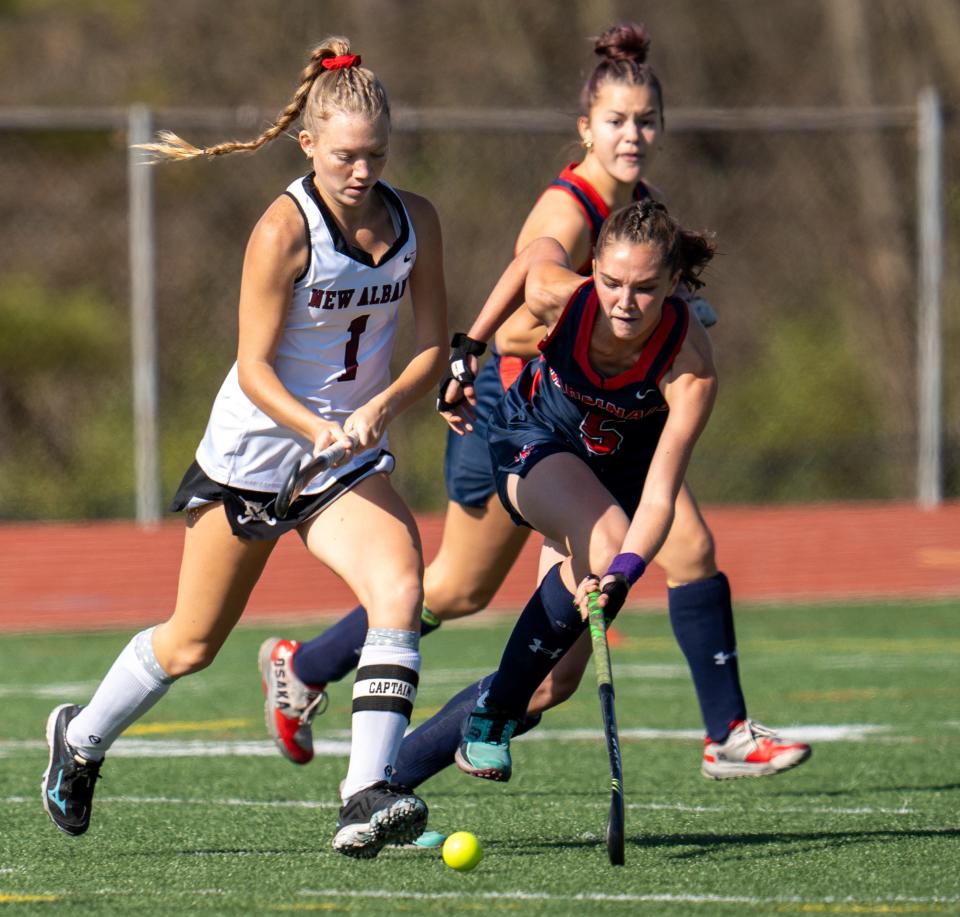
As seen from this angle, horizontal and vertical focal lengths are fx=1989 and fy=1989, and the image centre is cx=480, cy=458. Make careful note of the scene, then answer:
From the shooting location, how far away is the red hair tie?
477cm

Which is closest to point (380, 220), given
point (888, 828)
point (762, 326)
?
point (888, 828)

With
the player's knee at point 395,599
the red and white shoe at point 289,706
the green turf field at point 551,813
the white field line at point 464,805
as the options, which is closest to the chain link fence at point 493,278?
the green turf field at point 551,813

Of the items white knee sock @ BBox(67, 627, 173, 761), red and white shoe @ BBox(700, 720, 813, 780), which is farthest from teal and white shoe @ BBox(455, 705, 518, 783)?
red and white shoe @ BBox(700, 720, 813, 780)

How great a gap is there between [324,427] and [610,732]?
37.5 inches

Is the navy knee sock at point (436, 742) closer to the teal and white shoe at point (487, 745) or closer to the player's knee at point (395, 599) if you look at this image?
the teal and white shoe at point (487, 745)

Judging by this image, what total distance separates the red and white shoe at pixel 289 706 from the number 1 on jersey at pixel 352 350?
162 cm

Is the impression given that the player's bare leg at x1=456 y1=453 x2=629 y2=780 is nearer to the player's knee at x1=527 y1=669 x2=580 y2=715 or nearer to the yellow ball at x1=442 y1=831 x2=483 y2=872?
the player's knee at x1=527 y1=669 x2=580 y2=715

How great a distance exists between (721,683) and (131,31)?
16.2 metres

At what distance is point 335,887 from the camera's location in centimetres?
425

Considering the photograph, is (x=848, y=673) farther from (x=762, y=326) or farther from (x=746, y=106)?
(x=746, y=106)

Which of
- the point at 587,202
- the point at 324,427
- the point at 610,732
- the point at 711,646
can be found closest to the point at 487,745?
the point at 610,732

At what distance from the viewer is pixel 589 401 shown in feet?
16.4

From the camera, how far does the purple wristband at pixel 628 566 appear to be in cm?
462

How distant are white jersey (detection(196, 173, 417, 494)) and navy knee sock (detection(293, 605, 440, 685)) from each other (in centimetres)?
131
